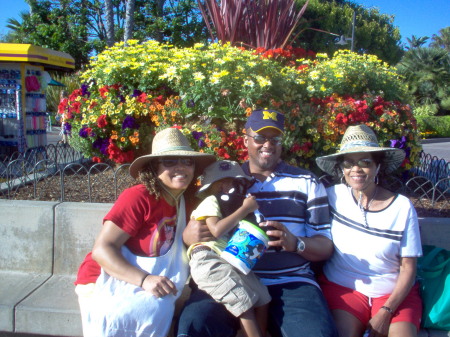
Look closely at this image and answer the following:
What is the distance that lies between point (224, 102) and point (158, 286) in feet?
7.60

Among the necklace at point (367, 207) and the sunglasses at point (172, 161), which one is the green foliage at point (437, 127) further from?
the sunglasses at point (172, 161)

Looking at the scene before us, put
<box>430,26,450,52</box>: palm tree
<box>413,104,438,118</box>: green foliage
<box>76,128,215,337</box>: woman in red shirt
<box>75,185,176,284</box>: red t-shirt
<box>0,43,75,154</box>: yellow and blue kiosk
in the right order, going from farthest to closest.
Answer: <box>430,26,450,52</box>: palm tree → <box>413,104,438,118</box>: green foliage → <box>0,43,75,154</box>: yellow and blue kiosk → <box>75,185,176,284</box>: red t-shirt → <box>76,128,215,337</box>: woman in red shirt

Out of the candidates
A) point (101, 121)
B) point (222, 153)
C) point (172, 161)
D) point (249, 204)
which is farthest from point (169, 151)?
point (101, 121)

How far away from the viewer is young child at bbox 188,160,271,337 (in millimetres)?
2305

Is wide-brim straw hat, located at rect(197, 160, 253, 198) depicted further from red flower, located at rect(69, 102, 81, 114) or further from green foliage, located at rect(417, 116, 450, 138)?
green foliage, located at rect(417, 116, 450, 138)

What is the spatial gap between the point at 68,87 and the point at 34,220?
20.5m

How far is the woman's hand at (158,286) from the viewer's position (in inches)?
91.6

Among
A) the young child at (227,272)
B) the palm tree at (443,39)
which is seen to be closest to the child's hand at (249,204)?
the young child at (227,272)

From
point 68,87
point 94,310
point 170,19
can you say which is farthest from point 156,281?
point 68,87

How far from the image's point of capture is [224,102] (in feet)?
13.8

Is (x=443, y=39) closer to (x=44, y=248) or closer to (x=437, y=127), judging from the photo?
(x=437, y=127)

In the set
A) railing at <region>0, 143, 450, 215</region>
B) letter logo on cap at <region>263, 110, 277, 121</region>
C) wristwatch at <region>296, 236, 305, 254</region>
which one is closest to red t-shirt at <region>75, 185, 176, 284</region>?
wristwatch at <region>296, 236, 305, 254</region>

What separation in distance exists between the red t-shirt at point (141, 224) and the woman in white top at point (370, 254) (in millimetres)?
1109

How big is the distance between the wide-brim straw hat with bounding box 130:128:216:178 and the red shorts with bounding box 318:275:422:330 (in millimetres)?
1198
